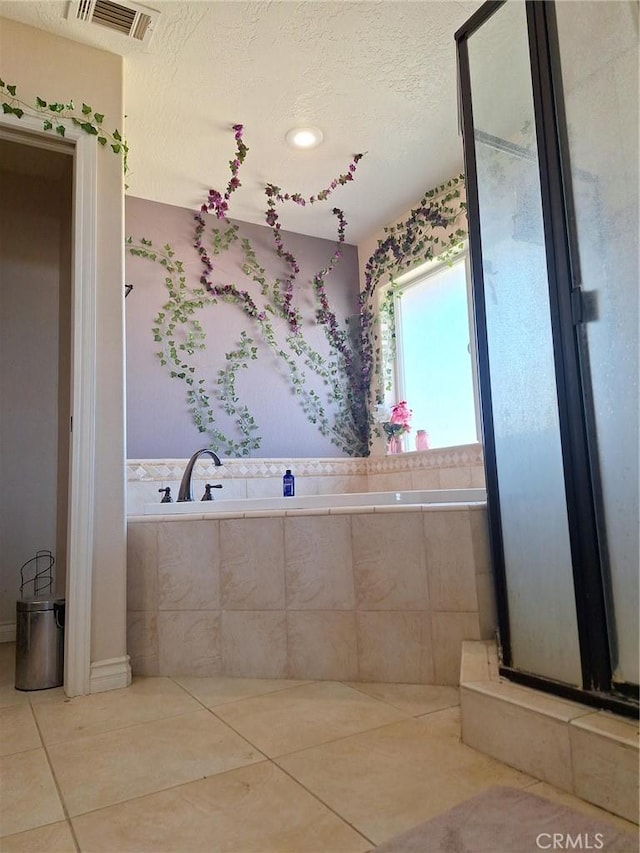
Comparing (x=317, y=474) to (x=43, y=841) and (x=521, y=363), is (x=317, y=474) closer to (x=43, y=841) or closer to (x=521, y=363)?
(x=521, y=363)

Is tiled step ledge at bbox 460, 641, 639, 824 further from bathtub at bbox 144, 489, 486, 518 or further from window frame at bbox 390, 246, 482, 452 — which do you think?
window frame at bbox 390, 246, 482, 452

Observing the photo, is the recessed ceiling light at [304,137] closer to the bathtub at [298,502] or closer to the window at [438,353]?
the window at [438,353]

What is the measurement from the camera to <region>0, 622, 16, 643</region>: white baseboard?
108 inches

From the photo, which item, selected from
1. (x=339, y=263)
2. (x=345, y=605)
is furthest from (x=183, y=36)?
(x=345, y=605)

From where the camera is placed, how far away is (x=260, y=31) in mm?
2209

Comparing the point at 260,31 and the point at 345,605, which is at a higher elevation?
the point at 260,31

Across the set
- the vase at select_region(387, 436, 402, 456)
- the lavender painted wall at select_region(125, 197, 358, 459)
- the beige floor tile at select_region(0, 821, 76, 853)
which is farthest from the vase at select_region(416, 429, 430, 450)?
the beige floor tile at select_region(0, 821, 76, 853)

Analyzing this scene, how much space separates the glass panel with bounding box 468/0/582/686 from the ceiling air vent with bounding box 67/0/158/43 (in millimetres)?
1300

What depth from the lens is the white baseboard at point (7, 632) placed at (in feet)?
9.04

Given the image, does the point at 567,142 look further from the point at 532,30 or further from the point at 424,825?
the point at 424,825

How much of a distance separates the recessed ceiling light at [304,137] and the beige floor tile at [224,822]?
2.75 meters

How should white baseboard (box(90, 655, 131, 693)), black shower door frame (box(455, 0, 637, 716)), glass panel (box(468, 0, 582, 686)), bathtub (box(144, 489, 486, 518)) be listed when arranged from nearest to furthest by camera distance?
black shower door frame (box(455, 0, 637, 716)), glass panel (box(468, 0, 582, 686)), white baseboard (box(90, 655, 131, 693)), bathtub (box(144, 489, 486, 518))

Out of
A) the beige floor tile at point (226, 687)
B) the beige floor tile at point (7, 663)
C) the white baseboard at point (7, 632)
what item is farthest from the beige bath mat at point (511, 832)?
the white baseboard at point (7, 632)

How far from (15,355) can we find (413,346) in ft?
7.80
